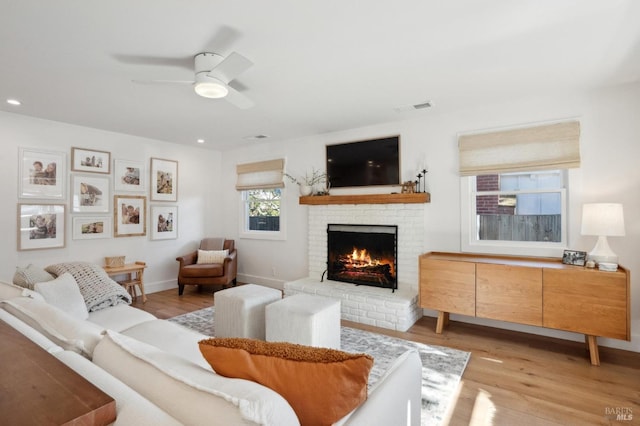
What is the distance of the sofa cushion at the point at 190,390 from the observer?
0.74 metres

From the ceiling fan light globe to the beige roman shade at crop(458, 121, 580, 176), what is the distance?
2.65 meters

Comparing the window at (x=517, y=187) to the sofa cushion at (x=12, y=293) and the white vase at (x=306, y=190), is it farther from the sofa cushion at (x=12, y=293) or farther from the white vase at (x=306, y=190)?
the sofa cushion at (x=12, y=293)

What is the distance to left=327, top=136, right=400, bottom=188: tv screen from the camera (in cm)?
425

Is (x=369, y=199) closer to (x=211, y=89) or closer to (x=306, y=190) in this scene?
(x=306, y=190)

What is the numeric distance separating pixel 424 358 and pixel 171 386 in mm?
2469

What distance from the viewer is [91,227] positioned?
451cm

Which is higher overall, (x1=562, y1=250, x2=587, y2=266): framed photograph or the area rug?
(x1=562, y1=250, x2=587, y2=266): framed photograph

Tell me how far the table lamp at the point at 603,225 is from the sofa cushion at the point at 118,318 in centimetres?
369

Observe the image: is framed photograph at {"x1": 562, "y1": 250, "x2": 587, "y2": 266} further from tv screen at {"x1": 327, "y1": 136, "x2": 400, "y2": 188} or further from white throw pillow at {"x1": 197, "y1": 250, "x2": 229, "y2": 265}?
white throw pillow at {"x1": 197, "y1": 250, "x2": 229, "y2": 265}

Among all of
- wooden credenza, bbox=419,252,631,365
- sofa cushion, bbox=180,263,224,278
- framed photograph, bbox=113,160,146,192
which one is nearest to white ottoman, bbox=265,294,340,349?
wooden credenza, bbox=419,252,631,365

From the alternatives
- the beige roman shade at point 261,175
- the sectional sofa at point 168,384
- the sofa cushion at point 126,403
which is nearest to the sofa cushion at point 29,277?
the sectional sofa at point 168,384

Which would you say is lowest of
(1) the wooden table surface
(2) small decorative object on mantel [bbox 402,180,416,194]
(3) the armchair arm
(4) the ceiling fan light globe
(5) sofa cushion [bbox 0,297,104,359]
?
(3) the armchair arm

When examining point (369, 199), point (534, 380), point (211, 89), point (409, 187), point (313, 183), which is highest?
point (211, 89)

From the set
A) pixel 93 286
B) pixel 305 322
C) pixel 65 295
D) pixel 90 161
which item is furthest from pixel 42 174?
pixel 305 322
